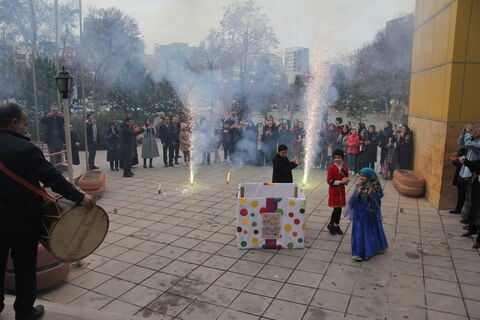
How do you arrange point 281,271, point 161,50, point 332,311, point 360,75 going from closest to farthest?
point 332,311
point 281,271
point 161,50
point 360,75

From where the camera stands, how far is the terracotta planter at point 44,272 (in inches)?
176

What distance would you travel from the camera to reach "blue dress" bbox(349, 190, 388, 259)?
5.57 m

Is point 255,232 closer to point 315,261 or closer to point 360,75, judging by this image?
point 315,261

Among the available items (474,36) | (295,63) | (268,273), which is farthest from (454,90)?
(295,63)

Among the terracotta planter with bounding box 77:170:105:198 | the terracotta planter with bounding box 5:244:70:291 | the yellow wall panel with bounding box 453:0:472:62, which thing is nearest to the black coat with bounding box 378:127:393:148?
the yellow wall panel with bounding box 453:0:472:62

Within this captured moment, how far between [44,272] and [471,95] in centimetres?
856

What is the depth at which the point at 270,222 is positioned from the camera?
5.91 metres

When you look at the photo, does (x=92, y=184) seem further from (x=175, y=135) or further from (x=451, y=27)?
(x=451, y=27)

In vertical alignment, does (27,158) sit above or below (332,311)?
above

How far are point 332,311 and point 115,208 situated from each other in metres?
5.51

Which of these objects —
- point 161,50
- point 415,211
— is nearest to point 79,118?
point 161,50

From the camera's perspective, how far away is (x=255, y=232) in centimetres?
595

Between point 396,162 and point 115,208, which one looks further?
point 396,162

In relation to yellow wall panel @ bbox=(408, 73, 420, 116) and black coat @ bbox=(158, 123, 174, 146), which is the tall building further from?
black coat @ bbox=(158, 123, 174, 146)
